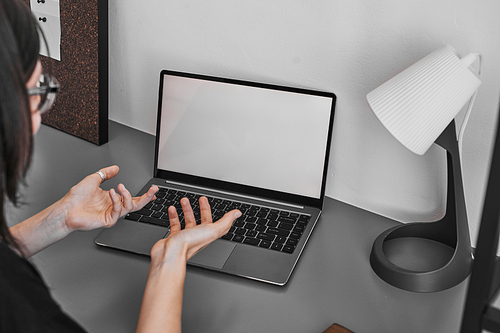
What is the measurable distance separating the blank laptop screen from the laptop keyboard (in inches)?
2.6

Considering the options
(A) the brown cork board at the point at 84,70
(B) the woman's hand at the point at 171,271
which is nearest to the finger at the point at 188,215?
(B) the woman's hand at the point at 171,271

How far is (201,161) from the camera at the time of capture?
1.08 metres

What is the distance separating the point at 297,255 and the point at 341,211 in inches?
8.1

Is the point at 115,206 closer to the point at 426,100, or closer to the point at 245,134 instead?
the point at 245,134

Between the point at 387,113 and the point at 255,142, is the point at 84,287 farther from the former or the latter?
the point at 387,113

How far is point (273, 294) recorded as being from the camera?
0.80m

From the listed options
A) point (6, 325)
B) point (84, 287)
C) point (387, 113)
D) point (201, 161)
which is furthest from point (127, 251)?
point (387, 113)

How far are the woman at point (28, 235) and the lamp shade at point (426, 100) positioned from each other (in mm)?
303

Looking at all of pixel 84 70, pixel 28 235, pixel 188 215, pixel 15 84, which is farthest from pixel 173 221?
pixel 84 70

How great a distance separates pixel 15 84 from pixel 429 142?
0.57 meters

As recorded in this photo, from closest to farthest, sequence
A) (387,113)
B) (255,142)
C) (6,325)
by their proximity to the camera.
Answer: (6,325), (387,113), (255,142)

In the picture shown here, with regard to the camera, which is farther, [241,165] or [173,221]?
[241,165]

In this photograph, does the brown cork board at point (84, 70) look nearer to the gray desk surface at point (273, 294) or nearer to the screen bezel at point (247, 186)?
the screen bezel at point (247, 186)

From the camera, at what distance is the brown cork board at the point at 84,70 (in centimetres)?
118
